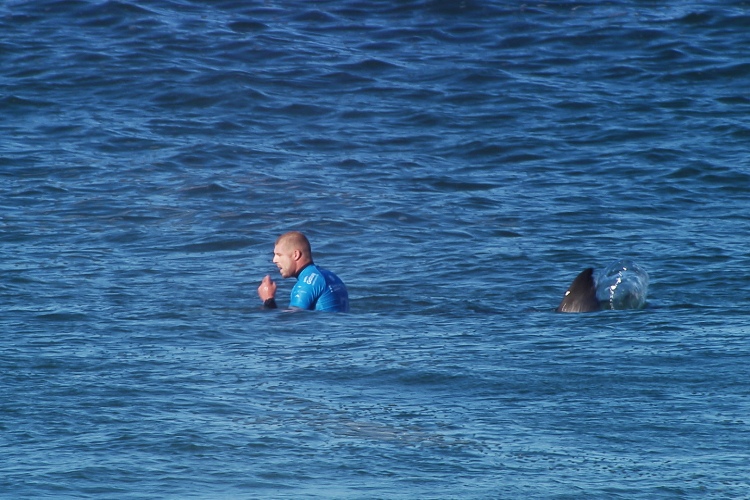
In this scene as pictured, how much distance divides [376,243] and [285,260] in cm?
256

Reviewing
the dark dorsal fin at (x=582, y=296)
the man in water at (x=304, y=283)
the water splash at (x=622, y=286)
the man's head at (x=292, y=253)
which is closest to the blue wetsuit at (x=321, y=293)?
the man in water at (x=304, y=283)

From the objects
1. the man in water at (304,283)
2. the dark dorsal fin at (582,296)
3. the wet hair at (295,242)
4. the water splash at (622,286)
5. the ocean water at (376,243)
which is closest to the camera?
the ocean water at (376,243)

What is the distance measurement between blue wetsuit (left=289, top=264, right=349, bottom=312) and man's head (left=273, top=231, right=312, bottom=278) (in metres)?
0.24

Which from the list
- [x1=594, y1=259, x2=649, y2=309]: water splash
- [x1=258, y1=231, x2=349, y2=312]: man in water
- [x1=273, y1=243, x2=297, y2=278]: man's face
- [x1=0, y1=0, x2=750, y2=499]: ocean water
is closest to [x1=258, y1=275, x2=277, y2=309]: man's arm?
[x1=258, y1=231, x2=349, y2=312]: man in water

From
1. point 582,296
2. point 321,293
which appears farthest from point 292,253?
point 582,296

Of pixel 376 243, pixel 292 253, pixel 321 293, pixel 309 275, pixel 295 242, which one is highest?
pixel 295 242

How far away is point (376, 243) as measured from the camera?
13.1 metres

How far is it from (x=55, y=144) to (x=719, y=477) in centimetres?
1312

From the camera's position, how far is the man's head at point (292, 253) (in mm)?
10688

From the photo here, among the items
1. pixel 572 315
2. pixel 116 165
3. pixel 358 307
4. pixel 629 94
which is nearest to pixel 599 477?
pixel 572 315

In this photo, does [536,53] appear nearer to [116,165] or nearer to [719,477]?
[116,165]

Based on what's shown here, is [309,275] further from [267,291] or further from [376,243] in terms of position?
[376,243]

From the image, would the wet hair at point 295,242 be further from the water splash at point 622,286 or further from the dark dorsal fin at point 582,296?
the water splash at point 622,286

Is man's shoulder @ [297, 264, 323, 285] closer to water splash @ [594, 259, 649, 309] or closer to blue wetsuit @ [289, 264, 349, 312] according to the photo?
blue wetsuit @ [289, 264, 349, 312]
